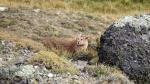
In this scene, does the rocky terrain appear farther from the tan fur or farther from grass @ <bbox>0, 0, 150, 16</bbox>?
grass @ <bbox>0, 0, 150, 16</bbox>

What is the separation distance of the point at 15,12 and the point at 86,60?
8954 millimetres

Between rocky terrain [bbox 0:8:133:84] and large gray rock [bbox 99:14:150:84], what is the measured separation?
16.6 inches

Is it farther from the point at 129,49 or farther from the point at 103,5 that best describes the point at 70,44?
the point at 103,5

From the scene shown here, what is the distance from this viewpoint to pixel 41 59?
41.6 ft

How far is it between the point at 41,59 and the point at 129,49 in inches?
111

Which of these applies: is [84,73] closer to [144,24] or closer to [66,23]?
[144,24]

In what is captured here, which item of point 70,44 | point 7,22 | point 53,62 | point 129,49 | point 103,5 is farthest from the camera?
point 103,5

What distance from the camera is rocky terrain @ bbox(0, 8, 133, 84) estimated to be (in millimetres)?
12125

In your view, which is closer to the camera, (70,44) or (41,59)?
(41,59)

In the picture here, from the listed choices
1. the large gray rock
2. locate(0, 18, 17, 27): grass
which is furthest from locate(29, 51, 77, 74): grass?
locate(0, 18, 17, 27): grass

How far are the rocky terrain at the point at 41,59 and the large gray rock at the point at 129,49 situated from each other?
42 centimetres

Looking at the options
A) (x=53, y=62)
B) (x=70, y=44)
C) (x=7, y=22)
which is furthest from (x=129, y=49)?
(x=7, y=22)

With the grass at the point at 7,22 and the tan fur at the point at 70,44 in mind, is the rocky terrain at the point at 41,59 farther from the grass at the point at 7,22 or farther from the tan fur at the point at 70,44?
the tan fur at the point at 70,44

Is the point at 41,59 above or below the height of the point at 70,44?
above
